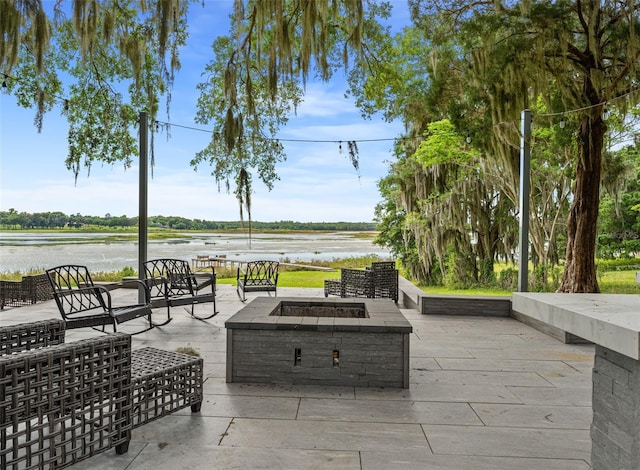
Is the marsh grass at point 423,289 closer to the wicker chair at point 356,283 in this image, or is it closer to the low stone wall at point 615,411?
the wicker chair at point 356,283

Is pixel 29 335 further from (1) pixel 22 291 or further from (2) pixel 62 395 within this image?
(1) pixel 22 291

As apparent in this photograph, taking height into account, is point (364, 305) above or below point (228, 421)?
above

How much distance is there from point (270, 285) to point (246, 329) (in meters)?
3.42

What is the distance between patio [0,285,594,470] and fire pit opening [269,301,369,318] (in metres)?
0.64

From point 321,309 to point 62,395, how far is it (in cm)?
238

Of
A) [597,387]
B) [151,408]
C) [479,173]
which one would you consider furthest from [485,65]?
[151,408]

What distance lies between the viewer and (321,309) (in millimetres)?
3918

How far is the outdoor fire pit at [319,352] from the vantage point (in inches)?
120

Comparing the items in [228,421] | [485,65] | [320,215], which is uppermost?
[485,65]

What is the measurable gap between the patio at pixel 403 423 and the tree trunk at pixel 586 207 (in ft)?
10.1

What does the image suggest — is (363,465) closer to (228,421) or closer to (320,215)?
(228,421)

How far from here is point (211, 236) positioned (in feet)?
23.5

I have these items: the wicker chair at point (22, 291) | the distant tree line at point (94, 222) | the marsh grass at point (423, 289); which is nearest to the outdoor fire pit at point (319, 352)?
the distant tree line at point (94, 222)

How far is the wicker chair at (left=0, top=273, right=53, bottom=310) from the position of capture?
6352 mm
